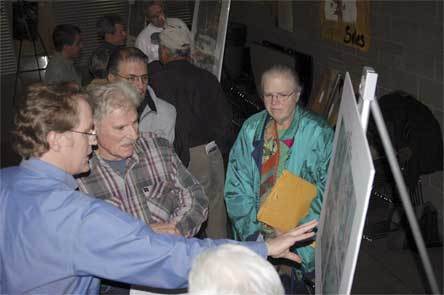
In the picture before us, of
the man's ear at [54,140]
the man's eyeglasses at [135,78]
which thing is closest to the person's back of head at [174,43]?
the man's eyeglasses at [135,78]

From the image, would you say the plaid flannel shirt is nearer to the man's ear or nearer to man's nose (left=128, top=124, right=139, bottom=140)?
man's nose (left=128, top=124, right=139, bottom=140)

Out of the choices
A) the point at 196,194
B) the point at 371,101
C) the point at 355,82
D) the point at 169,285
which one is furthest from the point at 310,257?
the point at 355,82

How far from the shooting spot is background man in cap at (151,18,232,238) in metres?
3.86

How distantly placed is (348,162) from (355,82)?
184 inches

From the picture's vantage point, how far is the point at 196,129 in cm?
393

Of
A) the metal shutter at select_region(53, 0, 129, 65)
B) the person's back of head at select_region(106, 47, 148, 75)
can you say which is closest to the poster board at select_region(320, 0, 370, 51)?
the person's back of head at select_region(106, 47, 148, 75)

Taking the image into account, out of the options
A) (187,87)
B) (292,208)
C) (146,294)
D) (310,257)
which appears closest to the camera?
(146,294)

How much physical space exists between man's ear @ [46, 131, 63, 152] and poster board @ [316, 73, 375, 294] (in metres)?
0.90

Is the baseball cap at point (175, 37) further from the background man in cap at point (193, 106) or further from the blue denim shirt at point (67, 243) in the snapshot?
the blue denim shirt at point (67, 243)

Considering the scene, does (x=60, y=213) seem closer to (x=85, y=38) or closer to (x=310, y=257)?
(x=310, y=257)

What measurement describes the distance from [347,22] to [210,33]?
190cm

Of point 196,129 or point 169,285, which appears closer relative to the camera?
point 169,285

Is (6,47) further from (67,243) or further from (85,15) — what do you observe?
(67,243)

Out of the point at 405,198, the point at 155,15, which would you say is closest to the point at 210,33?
the point at 155,15
